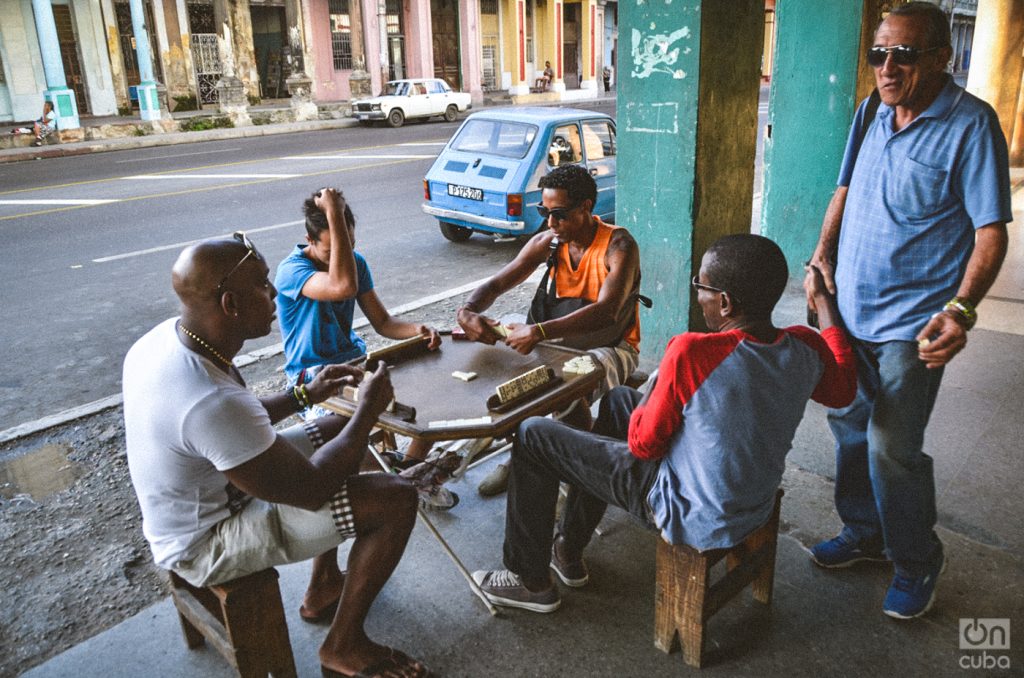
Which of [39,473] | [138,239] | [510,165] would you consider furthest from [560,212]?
[138,239]

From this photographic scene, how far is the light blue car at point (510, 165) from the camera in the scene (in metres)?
8.74

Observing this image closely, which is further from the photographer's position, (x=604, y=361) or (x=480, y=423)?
(x=604, y=361)

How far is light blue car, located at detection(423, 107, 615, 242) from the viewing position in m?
8.74

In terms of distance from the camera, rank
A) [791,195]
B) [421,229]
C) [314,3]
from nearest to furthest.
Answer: [791,195]
[421,229]
[314,3]

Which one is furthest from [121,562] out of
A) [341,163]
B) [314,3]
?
[314,3]

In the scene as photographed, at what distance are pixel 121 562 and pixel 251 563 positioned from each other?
1536mm

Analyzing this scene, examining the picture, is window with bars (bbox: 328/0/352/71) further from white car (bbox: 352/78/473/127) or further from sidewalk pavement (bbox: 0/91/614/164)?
white car (bbox: 352/78/473/127)

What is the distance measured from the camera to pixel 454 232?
973 centimetres

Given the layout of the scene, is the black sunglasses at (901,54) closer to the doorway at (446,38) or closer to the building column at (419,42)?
the building column at (419,42)

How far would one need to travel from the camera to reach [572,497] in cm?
309

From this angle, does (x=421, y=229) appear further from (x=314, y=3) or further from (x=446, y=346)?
(x=314, y=3)

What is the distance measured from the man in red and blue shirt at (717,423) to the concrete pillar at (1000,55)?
47.7ft

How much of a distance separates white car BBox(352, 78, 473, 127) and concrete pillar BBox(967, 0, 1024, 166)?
1587 cm

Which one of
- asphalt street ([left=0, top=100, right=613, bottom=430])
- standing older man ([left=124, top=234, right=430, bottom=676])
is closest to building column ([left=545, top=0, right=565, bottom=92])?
asphalt street ([left=0, top=100, right=613, bottom=430])
